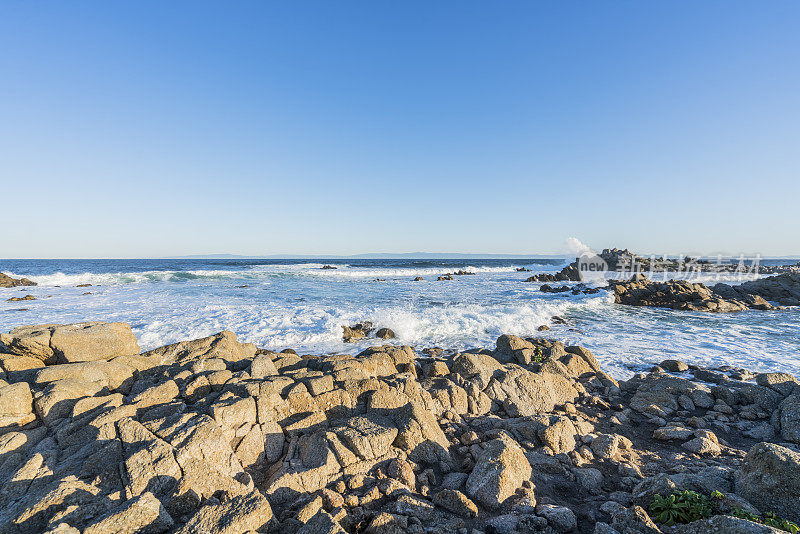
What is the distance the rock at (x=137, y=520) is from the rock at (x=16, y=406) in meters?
3.94

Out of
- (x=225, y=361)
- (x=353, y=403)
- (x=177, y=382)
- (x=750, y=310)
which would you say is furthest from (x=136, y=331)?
(x=750, y=310)

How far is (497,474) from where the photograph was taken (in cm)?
452

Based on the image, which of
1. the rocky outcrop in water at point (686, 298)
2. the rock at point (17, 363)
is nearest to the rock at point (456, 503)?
the rock at point (17, 363)

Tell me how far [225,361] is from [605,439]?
8.04m

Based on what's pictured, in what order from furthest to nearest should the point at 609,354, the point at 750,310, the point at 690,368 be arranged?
the point at 750,310 → the point at 609,354 → the point at 690,368

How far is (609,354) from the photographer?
1227 centimetres

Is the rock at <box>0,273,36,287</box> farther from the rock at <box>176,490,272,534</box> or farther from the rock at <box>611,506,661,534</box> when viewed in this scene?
the rock at <box>611,506,661,534</box>

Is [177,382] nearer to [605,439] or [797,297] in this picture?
[605,439]

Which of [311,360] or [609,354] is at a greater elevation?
[311,360]

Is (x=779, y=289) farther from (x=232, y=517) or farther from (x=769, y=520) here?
(x=232, y=517)

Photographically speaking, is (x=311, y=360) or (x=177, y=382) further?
(x=311, y=360)

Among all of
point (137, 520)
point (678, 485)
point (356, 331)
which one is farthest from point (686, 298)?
point (137, 520)

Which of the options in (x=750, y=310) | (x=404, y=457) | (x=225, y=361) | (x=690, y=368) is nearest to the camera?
(x=404, y=457)

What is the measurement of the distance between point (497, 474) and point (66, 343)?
945 cm
